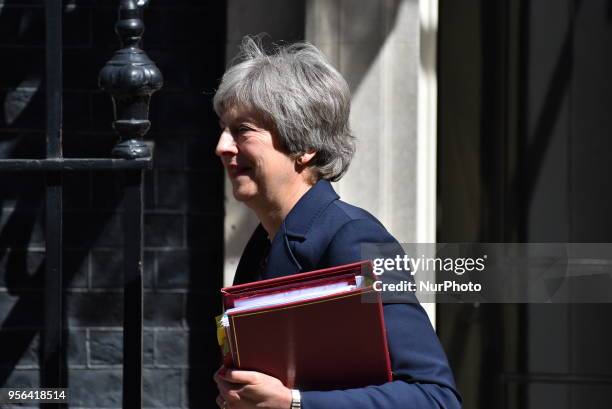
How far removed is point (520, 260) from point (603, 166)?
19.4 inches

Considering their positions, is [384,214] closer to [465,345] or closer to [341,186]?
[341,186]

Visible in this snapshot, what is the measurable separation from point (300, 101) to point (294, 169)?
158 millimetres

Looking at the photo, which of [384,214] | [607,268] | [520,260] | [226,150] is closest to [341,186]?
[384,214]

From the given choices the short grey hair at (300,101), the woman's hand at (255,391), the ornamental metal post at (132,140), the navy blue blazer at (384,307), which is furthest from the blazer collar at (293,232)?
the ornamental metal post at (132,140)

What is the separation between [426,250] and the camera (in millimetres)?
4938

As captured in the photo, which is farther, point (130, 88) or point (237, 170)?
point (130, 88)

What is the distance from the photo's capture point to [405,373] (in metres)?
2.66

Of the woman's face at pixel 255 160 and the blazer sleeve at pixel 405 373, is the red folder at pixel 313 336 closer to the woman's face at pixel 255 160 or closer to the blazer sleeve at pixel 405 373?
the blazer sleeve at pixel 405 373

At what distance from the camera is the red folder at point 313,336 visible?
8.60 ft

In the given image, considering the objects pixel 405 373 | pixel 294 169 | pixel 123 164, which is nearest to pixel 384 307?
pixel 405 373

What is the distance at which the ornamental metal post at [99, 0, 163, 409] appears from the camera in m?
3.65

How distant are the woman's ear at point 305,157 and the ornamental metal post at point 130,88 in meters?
0.82
